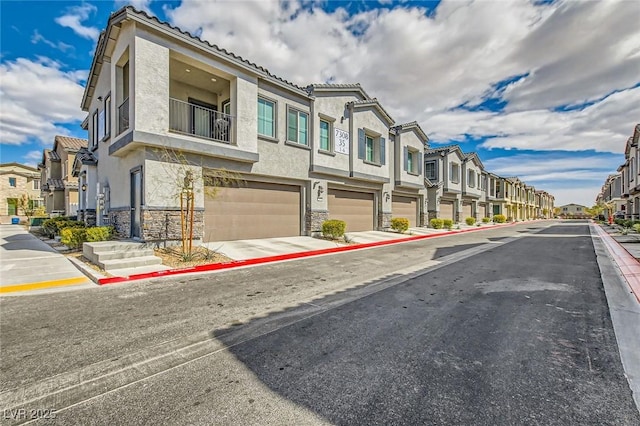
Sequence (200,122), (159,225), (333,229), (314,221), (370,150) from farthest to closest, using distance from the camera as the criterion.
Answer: (370,150), (314,221), (333,229), (200,122), (159,225)

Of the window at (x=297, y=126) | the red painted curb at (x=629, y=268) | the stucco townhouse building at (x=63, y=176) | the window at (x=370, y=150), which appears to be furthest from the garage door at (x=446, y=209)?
the stucco townhouse building at (x=63, y=176)

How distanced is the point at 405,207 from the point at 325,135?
1015cm

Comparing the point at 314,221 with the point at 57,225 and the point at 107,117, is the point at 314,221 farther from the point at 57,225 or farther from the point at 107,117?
the point at 57,225

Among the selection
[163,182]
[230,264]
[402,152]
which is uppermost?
[402,152]

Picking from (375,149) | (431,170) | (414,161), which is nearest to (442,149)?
(431,170)

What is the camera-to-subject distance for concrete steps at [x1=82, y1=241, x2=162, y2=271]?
26.8 ft

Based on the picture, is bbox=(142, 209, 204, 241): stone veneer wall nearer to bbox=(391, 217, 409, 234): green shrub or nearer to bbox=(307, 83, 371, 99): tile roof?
bbox=(307, 83, 371, 99): tile roof

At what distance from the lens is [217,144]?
11.7 meters

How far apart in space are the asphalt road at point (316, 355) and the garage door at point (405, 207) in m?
16.1

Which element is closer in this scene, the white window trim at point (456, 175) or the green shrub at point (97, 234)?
the green shrub at point (97, 234)

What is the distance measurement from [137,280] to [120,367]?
4563 millimetres

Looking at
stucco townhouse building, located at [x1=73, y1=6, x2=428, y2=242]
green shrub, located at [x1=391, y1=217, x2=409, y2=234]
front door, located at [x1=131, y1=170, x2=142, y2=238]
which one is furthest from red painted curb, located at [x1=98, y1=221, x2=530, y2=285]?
green shrub, located at [x1=391, y1=217, x2=409, y2=234]

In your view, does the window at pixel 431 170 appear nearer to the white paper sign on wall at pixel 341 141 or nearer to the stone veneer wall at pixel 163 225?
the white paper sign on wall at pixel 341 141

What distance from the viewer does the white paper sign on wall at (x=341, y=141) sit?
17.1 meters
